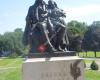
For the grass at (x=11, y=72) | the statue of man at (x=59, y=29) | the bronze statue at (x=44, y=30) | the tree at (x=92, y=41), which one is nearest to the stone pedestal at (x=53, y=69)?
the bronze statue at (x=44, y=30)

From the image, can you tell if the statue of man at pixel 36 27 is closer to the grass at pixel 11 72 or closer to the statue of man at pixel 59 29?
the statue of man at pixel 59 29

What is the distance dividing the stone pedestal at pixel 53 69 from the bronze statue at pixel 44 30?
0.58 m

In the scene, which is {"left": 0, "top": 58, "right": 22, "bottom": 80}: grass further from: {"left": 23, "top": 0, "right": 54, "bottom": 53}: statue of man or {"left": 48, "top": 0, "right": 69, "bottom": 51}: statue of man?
{"left": 48, "top": 0, "right": 69, "bottom": 51}: statue of man

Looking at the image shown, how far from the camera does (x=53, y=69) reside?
393 inches

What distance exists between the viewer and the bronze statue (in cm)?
1070

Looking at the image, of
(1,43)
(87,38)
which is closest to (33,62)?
(87,38)

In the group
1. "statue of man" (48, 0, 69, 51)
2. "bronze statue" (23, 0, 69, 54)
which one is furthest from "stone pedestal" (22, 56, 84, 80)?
"statue of man" (48, 0, 69, 51)

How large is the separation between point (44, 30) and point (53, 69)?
1.26 meters

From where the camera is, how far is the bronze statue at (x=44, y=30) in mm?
10701

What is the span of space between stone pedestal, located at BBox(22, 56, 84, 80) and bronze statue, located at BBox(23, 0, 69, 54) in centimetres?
58

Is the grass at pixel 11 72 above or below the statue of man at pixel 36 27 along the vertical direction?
below

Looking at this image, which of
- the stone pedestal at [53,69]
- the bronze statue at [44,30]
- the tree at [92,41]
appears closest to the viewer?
the stone pedestal at [53,69]

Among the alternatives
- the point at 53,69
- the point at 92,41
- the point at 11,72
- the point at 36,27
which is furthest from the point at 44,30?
the point at 92,41

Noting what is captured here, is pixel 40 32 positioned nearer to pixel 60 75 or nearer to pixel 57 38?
pixel 57 38
